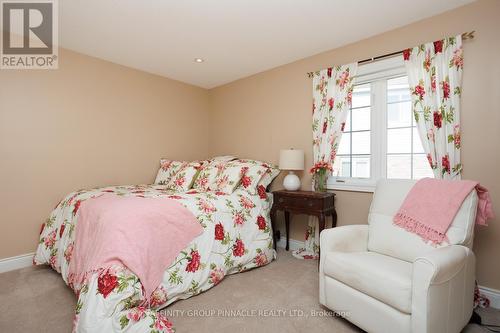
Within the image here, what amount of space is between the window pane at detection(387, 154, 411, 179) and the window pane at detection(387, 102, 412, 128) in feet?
1.03

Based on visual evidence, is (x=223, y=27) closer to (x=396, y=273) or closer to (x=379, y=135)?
(x=379, y=135)

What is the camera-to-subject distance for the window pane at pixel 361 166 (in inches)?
110

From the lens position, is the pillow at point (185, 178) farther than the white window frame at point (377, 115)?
Yes

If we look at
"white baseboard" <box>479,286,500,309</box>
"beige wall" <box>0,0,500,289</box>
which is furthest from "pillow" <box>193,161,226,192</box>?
"white baseboard" <box>479,286,500,309</box>

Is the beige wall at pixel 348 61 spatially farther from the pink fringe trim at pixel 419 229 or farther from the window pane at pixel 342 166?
the pink fringe trim at pixel 419 229

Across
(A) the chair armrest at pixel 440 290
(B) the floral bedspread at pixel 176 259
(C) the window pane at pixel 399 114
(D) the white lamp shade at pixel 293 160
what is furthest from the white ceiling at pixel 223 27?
(A) the chair armrest at pixel 440 290

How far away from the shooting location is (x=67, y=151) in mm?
2975

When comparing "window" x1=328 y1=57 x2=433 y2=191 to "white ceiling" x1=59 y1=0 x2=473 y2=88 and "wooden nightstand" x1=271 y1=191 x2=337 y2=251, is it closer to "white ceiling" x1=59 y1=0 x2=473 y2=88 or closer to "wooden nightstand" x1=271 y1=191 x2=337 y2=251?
"wooden nightstand" x1=271 y1=191 x2=337 y2=251

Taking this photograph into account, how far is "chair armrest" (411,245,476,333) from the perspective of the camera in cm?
131

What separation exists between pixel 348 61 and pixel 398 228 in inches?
72.6

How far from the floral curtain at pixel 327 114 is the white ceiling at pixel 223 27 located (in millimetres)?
334

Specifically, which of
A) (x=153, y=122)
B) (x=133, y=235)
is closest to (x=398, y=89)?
(x=133, y=235)

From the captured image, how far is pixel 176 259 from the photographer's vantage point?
1997mm

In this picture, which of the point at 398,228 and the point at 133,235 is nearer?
the point at 133,235
